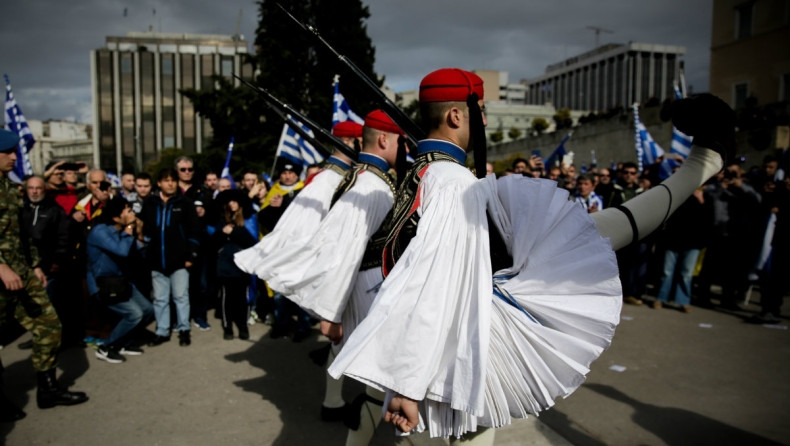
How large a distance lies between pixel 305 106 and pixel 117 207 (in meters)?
20.1

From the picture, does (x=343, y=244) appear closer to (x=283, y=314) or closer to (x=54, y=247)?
(x=283, y=314)

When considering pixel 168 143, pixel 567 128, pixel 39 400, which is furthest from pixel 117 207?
pixel 168 143

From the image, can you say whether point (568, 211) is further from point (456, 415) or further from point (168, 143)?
point (168, 143)

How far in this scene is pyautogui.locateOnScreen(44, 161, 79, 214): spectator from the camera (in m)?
6.47

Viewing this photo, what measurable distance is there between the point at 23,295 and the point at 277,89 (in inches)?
853

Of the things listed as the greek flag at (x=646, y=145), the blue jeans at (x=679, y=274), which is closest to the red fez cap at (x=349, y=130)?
the blue jeans at (x=679, y=274)

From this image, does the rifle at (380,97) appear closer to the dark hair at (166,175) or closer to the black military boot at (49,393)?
the black military boot at (49,393)

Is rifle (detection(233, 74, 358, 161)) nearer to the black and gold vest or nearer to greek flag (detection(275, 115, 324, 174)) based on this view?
the black and gold vest

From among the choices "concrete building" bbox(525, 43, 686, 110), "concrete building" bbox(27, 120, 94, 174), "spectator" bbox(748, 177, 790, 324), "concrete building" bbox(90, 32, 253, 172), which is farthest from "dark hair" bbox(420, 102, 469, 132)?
"concrete building" bbox(525, 43, 686, 110)

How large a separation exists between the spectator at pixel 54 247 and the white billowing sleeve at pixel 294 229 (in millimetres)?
2396

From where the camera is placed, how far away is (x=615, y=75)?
126 metres

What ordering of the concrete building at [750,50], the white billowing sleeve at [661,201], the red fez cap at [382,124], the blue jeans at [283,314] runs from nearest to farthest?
the white billowing sleeve at [661,201] → the red fez cap at [382,124] → the blue jeans at [283,314] → the concrete building at [750,50]

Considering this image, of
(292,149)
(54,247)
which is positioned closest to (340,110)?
(292,149)

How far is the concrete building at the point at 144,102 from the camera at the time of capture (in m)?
68.2
